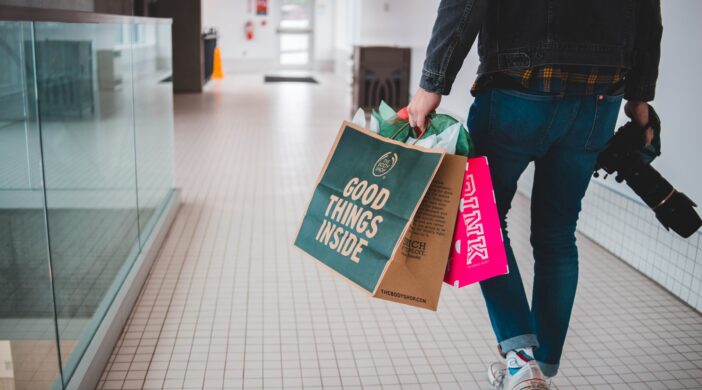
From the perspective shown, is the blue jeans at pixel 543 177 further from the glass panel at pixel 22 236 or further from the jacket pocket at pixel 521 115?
the glass panel at pixel 22 236

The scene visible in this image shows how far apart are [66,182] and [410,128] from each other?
1.01 m

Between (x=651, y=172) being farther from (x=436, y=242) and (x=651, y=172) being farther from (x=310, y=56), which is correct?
(x=310, y=56)

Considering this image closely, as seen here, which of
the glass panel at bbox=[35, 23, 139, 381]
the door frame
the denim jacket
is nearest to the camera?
the denim jacket

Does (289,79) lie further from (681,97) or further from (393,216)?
(393,216)

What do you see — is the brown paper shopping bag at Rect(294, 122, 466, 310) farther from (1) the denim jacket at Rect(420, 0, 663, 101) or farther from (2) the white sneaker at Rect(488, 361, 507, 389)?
(2) the white sneaker at Rect(488, 361, 507, 389)

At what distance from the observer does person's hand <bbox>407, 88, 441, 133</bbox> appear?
1.39 m

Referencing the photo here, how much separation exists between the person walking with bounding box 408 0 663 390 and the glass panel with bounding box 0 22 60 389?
33.0 inches

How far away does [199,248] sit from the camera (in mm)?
2959

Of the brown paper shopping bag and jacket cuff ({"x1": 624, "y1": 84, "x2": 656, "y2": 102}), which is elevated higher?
jacket cuff ({"x1": 624, "y1": 84, "x2": 656, "y2": 102})

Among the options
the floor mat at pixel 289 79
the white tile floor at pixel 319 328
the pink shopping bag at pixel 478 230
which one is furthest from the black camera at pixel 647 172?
the floor mat at pixel 289 79

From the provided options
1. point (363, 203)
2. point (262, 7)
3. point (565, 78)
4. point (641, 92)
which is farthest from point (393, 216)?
point (262, 7)

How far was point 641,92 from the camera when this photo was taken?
1.52 metres

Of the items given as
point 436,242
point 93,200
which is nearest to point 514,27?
point 436,242

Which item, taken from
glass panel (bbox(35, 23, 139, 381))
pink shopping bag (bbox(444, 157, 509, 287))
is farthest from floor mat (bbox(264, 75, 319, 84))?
pink shopping bag (bbox(444, 157, 509, 287))
